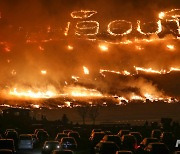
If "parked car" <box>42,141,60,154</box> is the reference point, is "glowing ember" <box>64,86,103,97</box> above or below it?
above

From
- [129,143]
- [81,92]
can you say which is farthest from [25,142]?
[81,92]

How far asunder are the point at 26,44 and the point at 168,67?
2282 cm

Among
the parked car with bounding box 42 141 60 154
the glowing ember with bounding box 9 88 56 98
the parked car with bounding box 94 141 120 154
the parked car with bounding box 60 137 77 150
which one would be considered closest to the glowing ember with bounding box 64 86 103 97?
the glowing ember with bounding box 9 88 56 98

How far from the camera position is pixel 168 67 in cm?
8150

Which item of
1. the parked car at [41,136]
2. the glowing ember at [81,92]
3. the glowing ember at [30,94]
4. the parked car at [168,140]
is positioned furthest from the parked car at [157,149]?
the glowing ember at [30,94]

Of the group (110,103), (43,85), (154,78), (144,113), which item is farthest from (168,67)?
(144,113)

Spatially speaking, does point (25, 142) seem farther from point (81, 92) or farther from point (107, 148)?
point (81, 92)

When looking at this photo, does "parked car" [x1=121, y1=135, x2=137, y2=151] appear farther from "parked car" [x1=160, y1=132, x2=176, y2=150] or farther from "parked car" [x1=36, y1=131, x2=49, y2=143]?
"parked car" [x1=36, y1=131, x2=49, y2=143]

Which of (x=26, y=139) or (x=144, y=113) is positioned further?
(x=144, y=113)

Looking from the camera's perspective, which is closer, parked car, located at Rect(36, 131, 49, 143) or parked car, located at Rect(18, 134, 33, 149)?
parked car, located at Rect(18, 134, 33, 149)

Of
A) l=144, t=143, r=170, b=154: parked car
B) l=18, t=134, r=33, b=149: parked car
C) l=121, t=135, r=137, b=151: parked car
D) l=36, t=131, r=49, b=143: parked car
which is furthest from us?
l=36, t=131, r=49, b=143: parked car

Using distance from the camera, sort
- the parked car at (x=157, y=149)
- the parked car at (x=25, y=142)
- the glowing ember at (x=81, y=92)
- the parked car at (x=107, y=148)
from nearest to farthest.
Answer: the parked car at (x=107, y=148), the parked car at (x=157, y=149), the parked car at (x=25, y=142), the glowing ember at (x=81, y=92)

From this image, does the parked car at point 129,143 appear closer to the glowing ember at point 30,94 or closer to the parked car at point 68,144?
the parked car at point 68,144

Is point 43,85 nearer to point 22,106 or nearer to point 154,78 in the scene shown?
point 22,106
